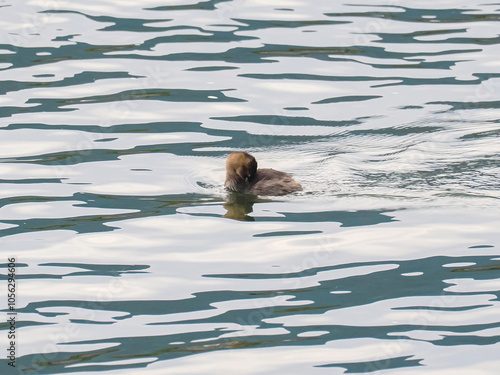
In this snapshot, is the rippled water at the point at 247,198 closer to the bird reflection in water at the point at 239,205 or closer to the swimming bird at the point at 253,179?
the bird reflection in water at the point at 239,205

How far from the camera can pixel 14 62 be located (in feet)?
51.8

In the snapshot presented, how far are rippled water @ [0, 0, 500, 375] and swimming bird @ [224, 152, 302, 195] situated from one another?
14cm

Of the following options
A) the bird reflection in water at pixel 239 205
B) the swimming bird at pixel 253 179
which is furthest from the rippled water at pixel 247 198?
the swimming bird at pixel 253 179

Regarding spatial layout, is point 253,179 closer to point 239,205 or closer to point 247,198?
point 247,198

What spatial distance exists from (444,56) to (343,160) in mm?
4656

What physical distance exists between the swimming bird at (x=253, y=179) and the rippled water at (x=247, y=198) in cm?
14

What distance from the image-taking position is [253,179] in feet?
35.9

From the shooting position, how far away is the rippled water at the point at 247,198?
7652 mm

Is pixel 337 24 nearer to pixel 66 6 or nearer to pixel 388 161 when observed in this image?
pixel 66 6

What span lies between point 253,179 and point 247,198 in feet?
0.78

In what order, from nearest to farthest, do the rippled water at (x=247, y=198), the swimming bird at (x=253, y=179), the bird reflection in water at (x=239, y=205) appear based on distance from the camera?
the rippled water at (x=247, y=198) < the bird reflection in water at (x=239, y=205) < the swimming bird at (x=253, y=179)

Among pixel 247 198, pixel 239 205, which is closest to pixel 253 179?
pixel 247 198

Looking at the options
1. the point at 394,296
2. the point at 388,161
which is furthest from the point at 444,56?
the point at 394,296

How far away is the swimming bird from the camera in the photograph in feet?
35.1
